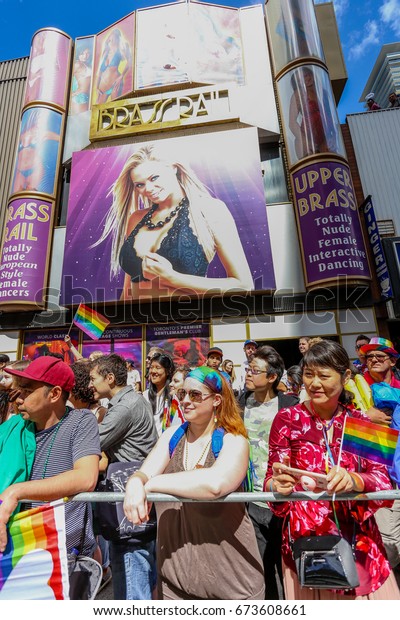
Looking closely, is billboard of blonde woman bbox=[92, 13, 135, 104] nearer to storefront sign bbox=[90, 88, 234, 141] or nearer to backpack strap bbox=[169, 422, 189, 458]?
storefront sign bbox=[90, 88, 234, 141]

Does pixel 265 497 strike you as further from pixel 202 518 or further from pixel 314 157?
pixel 314 157

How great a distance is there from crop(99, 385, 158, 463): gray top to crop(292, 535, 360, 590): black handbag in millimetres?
1571

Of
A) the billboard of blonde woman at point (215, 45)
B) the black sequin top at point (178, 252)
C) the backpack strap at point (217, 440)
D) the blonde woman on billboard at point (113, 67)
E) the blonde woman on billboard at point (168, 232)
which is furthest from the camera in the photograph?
the blonde woman on billboard at point (113, 67)

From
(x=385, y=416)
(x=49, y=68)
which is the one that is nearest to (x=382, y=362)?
(x=385, y=416)

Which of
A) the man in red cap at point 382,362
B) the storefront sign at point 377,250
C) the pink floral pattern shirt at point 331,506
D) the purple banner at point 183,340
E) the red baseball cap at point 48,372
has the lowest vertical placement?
the pink floral pattern shirt at point 331,506

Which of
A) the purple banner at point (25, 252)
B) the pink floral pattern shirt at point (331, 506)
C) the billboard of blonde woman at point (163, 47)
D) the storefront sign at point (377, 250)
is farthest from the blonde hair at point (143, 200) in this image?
the pink floral pattern shirt at point (331, 506)

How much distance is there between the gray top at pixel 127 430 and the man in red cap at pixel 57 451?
53 centimetres

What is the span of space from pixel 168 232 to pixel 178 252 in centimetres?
81

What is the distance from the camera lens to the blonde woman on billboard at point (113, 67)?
14453 mm

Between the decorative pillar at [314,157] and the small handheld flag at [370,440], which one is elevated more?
the decorative pillar at [314,157]

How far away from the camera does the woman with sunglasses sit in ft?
5.97

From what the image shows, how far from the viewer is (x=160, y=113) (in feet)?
45.0

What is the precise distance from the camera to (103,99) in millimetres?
14469

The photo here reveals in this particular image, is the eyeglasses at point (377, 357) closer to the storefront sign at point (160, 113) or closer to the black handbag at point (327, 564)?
the black handbag at point (327, 564)
